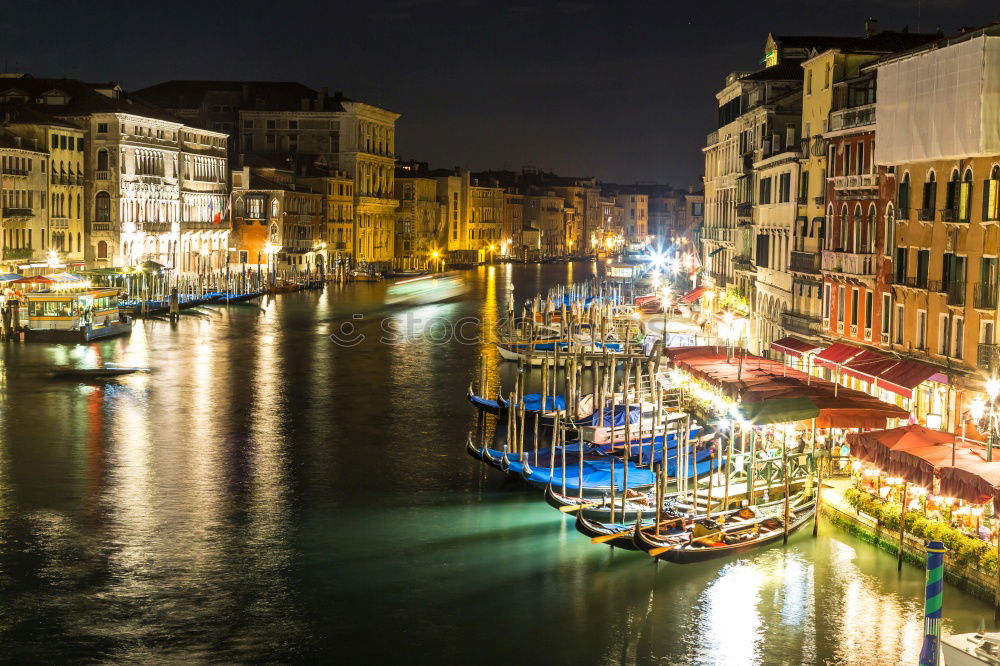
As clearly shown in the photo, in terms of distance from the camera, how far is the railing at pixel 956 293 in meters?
21.2

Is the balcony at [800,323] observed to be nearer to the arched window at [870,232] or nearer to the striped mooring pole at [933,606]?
the arched window at [870,232]

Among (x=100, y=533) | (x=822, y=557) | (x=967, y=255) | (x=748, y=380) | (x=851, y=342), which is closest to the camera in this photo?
(x=822, y=557)

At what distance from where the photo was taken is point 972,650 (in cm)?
1226

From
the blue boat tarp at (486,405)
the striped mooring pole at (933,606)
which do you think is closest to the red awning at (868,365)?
the blue boat tarp at (486,405)

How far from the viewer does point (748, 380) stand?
23406 millimetres

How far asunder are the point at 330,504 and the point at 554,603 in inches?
228

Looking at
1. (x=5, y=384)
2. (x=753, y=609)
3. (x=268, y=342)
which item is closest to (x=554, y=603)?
(x=753, y=609)

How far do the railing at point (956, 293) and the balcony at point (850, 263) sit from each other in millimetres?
3868

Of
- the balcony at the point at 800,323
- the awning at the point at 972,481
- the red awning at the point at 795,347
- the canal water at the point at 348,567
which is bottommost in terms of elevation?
the canal water at the point at 348,567

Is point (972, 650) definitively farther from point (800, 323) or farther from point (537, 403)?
point (800, 323)


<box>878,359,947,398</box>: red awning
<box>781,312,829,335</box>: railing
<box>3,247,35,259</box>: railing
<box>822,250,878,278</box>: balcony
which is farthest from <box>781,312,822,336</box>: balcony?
<box>3,247,35,259</box>: railing

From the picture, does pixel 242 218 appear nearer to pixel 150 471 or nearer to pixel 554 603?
pixel 150 471

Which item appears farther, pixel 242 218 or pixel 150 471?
pixel 242 218

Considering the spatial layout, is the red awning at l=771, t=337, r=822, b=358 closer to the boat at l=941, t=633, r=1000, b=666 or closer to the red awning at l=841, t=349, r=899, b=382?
the red awning at l=841, t=349, r=899, b=382
